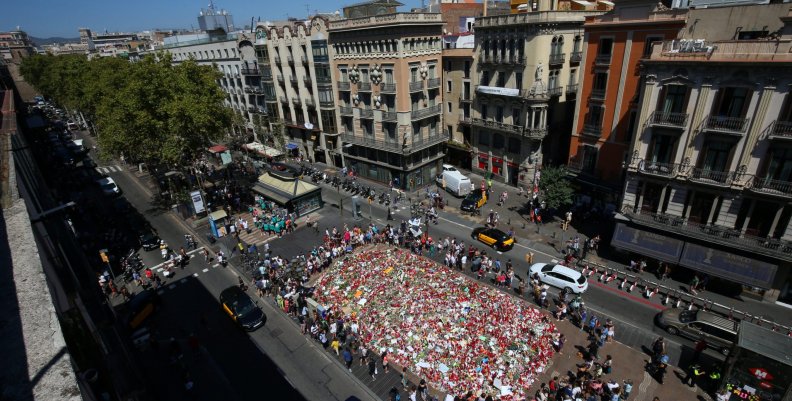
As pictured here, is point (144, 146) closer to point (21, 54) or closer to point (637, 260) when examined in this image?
point (637, 260)

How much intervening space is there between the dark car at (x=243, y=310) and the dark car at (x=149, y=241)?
14.4 m

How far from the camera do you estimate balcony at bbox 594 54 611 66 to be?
117 feet

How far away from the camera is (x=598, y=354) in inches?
943

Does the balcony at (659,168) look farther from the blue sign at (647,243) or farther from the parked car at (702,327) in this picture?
the parked car at (702,327)

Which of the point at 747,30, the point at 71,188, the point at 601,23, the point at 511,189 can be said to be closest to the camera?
the point at 747,30

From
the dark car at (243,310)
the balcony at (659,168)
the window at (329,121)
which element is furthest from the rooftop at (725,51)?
the window at (329,121)

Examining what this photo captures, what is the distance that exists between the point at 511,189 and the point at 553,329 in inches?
989

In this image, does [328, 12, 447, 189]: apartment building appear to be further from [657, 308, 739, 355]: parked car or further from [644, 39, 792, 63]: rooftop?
[657, 308, 739, 355]: parked car

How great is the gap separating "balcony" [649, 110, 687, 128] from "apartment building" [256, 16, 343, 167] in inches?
1528

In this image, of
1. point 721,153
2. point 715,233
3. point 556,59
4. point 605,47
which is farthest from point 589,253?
point 556,59

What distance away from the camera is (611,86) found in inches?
1415

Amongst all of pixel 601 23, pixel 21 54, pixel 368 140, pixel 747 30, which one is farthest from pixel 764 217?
pixel 21 54

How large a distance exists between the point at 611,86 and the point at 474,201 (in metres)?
17.1

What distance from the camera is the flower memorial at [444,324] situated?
2258 centimetres
